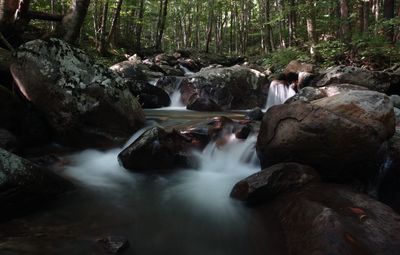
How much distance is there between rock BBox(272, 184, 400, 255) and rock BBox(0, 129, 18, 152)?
13.7 feet

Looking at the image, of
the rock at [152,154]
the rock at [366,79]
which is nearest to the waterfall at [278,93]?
the rock at [366,79]

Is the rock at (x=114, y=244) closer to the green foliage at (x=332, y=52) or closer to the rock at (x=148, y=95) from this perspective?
the rock at (x=148, y=95)

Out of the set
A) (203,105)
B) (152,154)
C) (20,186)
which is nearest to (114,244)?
(20,186)

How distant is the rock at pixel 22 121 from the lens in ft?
21.4

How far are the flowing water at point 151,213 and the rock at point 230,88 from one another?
5.16 meters

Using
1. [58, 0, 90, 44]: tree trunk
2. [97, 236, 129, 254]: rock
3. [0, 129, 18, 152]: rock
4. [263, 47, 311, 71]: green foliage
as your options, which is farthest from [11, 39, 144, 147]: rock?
[263, 47, 311, 71]: green foliage

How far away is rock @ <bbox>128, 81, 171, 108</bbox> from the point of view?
11.0m

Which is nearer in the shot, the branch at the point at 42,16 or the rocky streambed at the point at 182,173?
the rocky streambed at the point at 182,173

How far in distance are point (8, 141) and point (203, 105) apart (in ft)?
19.7

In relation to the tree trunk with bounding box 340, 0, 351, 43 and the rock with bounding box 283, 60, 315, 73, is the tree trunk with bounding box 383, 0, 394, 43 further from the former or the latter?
the rock with bounding box 283, 60, 315, 73

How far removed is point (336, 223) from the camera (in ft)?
12.1

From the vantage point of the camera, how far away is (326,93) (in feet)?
30.1

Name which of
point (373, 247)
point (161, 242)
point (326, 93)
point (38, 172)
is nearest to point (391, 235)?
point (373, 247)

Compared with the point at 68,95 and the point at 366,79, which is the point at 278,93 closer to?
the point at 366,79
